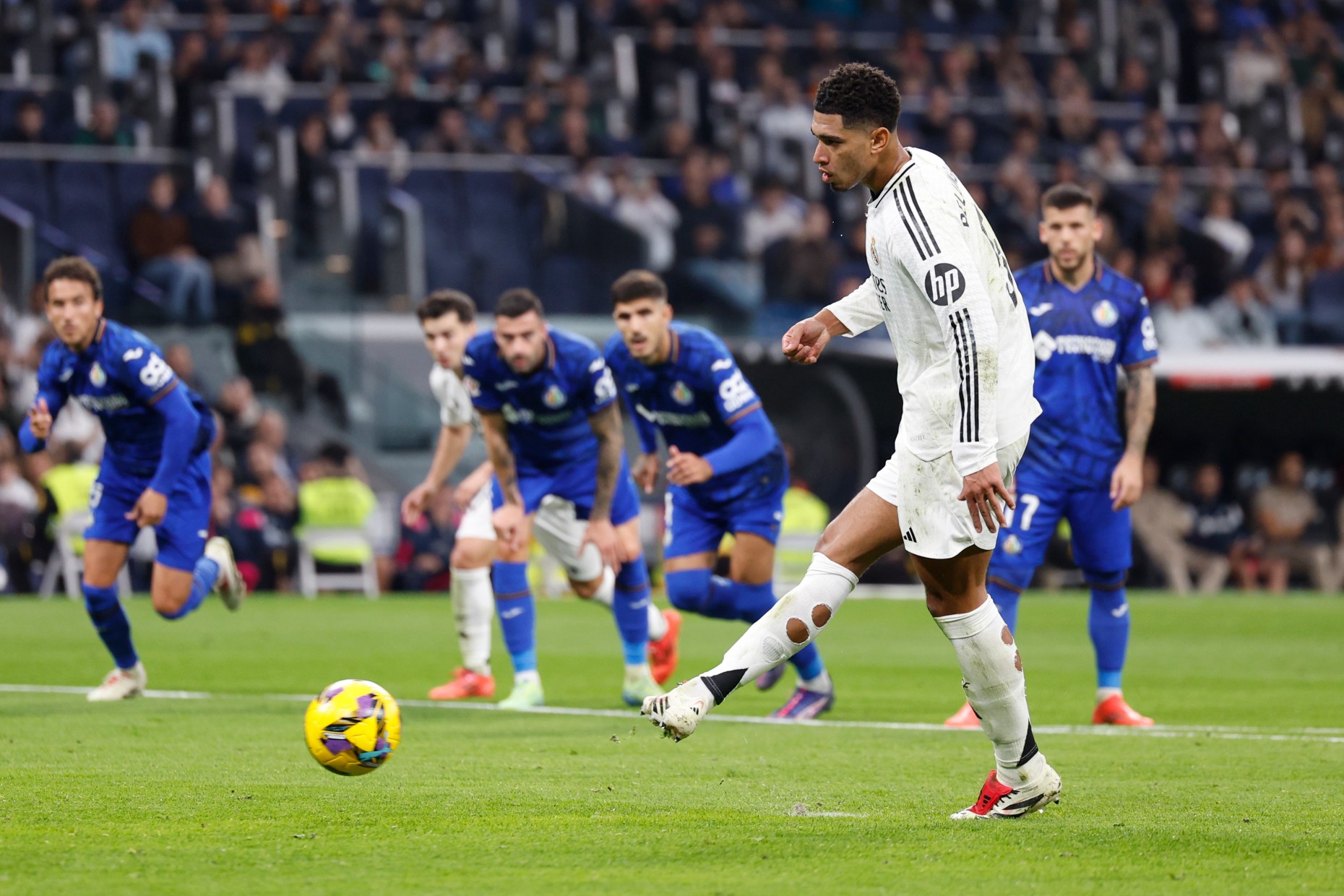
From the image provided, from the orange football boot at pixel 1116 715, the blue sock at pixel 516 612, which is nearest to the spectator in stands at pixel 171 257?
the blue sock at pixel 516 612

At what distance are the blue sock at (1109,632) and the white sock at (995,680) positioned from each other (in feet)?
11.6

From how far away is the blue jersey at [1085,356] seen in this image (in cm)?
912

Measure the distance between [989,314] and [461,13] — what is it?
70.5ft

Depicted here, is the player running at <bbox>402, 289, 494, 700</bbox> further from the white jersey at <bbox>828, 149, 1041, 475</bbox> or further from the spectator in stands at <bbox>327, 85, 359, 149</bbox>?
the spectator in stands at <bbox>327, 85, 359, 149</bbox>

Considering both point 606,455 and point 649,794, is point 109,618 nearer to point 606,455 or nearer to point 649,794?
point 606,455

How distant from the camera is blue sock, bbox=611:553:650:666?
10016mm

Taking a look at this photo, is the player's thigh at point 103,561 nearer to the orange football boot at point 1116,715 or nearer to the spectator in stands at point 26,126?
the orange football boot at point 1116,715

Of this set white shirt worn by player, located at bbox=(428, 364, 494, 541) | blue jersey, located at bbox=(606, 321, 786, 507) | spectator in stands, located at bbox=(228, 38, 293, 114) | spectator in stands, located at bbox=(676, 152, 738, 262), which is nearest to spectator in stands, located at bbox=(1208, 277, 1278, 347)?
spectator in stands, located at bbox=(676, 152, 738, 262)

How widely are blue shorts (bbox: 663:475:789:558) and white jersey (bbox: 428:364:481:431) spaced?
1.63 m

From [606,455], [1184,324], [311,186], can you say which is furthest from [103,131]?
[606,455]

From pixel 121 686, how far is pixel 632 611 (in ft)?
8.79

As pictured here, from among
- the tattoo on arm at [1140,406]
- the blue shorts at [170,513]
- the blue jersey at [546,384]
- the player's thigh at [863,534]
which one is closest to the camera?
the player's thigh at [863,534]

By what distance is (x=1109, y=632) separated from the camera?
9242mm

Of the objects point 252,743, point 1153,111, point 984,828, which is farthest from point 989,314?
point 1153,111
